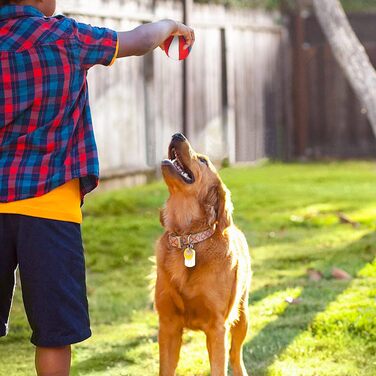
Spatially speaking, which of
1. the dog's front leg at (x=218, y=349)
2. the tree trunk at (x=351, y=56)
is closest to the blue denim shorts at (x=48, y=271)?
the dog's front leg at (x=218, y=349)

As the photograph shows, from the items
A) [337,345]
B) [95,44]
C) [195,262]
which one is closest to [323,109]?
[337,345]

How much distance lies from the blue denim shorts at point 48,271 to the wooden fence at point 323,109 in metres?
12.4

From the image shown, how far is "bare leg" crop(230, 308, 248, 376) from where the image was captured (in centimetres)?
469

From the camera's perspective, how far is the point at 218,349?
4203 millimetres

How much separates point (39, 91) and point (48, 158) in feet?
0.77

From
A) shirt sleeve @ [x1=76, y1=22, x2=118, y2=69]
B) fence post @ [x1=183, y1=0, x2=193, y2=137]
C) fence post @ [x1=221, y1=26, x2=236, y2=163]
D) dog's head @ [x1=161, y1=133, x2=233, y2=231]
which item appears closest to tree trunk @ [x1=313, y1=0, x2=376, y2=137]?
fence post @ [x1=183, y1=0, x2=193, y2=137]

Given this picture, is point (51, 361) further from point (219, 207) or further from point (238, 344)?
point (238, 344)

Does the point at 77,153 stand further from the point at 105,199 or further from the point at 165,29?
the point at 105,199

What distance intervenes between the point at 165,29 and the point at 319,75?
40.4 feet

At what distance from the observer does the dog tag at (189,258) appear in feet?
13.6

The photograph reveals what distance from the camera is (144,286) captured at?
682 centimetres

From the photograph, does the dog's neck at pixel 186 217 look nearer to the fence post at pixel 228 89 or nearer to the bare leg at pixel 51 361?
the bare leg at pixel 51 361

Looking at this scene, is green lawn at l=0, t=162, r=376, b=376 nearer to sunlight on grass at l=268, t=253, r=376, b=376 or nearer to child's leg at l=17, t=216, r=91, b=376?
sunlight on grass at l=268, t=253, r=376, b=376

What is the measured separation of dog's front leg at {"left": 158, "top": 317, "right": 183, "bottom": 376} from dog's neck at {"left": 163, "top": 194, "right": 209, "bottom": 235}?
1.35ft
